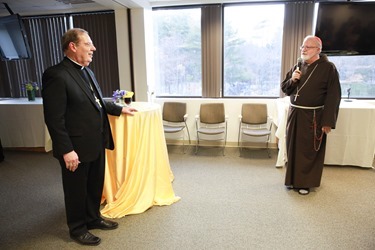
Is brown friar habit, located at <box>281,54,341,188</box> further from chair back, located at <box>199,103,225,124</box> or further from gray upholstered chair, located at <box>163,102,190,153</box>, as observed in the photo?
gray upholstered chair, located at <box>163,102,190,153</box>

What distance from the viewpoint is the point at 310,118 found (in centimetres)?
289

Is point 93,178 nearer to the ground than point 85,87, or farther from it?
nearer to the ground

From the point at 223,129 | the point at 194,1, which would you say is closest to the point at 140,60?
the point at 194,1

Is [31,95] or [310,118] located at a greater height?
[31,95]

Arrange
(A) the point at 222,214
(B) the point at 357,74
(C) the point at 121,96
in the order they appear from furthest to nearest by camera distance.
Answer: (B) the point at 357,74
(C) the point at 121,96
(A) the point at 222,214

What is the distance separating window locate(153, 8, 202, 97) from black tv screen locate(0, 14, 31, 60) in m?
2.02

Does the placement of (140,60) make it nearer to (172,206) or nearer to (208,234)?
(172,206)

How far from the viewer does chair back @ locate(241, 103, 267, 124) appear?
4430 mm

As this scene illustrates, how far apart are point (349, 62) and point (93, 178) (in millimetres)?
4218

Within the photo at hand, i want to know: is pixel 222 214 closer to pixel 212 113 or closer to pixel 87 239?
pixel 87 239

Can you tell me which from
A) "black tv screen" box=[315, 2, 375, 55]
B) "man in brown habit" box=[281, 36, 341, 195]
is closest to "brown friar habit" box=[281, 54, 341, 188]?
"man in brown habit" box=[281, 36, 341, 195]

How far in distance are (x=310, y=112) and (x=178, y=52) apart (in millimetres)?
2661

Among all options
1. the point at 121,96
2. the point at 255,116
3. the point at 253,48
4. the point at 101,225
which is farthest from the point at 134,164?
the point at 253,48

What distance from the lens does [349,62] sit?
14.4 feet
